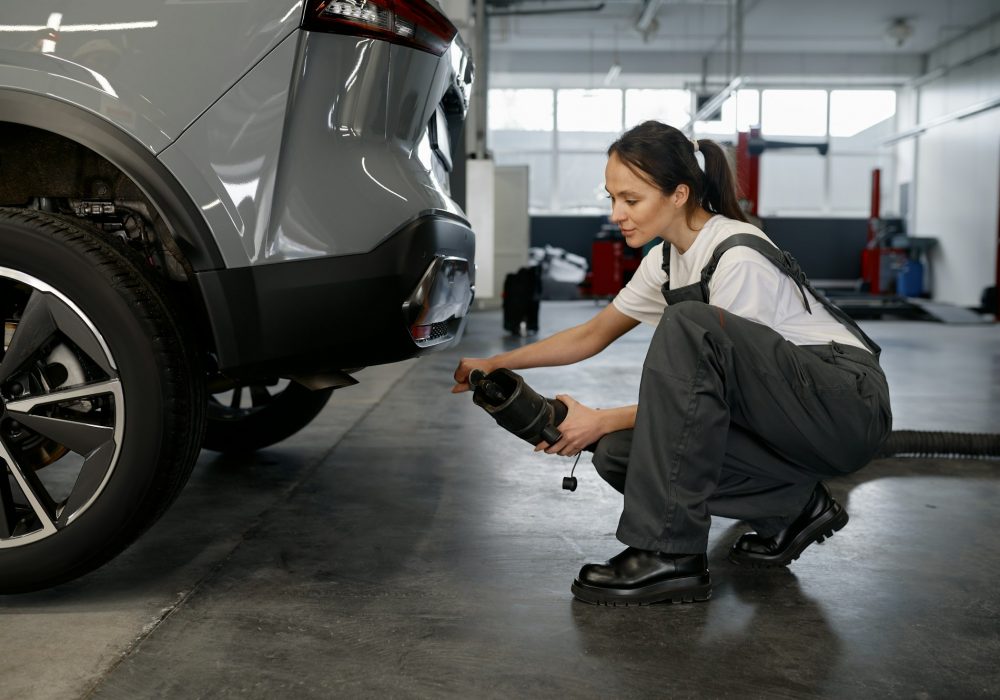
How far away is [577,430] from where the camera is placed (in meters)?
1.96

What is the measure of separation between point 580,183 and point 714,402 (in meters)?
18.2

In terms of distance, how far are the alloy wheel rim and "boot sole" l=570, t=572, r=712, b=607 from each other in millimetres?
945

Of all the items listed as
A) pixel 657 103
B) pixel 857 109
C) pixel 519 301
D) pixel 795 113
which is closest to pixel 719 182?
pixel 519 301

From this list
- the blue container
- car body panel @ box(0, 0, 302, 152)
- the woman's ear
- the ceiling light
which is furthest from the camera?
the blue container

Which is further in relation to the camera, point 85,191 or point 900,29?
point 900,29

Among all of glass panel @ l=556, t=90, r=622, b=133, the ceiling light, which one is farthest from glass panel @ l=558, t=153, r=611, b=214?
the ceiling light

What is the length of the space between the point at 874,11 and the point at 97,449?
55.8ft

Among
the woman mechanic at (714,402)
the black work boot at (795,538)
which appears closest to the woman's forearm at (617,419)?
the woman mechanic at (714,402)

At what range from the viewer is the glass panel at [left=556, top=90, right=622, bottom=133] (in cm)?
1942

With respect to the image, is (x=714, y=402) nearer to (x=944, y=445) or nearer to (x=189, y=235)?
(x=189, y=235)

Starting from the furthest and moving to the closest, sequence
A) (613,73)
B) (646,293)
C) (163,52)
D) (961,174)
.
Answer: (613,73) → (961,174) → (646,293) → (163,52)

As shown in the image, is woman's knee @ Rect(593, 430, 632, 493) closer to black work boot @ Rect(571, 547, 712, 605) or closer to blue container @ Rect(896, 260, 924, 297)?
black work boot @ Rect(571, 547, 712, 605)

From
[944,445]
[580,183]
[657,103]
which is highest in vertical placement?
[657,103]

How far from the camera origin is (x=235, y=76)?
66.8 inches
